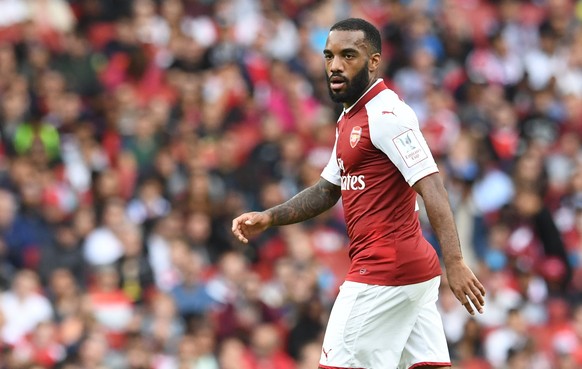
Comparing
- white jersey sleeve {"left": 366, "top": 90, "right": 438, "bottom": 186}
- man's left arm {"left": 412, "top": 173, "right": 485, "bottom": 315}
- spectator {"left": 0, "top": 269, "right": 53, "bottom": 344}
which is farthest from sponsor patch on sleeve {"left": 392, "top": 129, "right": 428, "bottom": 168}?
spectator {"left": 0, "top": 269, "right": 53, "bottom": 344}

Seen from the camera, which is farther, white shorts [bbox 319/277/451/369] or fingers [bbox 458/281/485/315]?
white shorts [bbox 319/277/451/369]

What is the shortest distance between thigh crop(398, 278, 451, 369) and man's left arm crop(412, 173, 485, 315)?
1.68ft

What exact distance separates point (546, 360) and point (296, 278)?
2.57 m

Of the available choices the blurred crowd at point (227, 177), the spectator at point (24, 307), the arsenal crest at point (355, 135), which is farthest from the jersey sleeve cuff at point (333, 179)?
the spectator at point (24, 307)

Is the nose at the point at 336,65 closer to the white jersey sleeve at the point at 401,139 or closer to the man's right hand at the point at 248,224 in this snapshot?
the white jersey sleeve at the point at 401,139

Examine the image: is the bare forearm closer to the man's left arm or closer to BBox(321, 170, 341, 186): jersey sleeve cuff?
BBox(321, 170, 341, 186): jersey sleeve cuff

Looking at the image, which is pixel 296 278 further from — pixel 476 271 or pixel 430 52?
pixel 430 52

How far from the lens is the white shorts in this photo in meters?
6.59

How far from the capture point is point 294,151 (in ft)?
46.2

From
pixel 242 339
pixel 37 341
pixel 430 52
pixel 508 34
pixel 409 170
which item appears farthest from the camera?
pixel 508 34

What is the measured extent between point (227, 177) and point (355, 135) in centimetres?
717

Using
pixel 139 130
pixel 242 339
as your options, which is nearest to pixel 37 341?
pixel 242 339

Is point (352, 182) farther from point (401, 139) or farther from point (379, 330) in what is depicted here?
point (379, 330)

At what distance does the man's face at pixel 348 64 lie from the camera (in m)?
6.61
